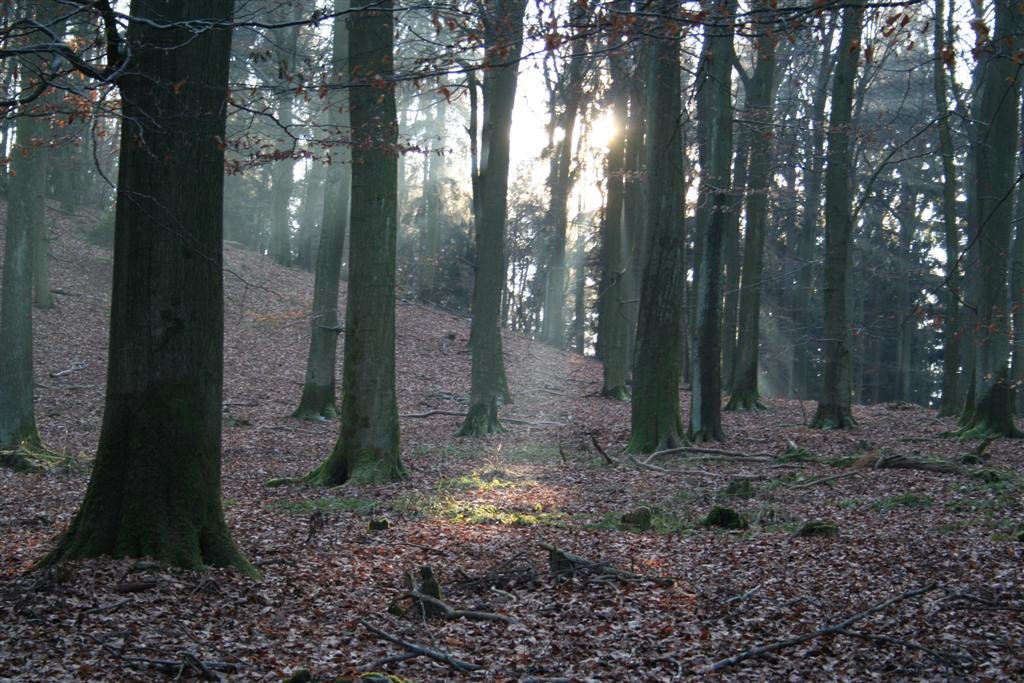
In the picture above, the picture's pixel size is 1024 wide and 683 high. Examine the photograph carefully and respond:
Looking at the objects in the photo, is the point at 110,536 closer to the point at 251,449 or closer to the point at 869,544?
the point at 869,544

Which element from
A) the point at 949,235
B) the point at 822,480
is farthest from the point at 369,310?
the point at 949,235

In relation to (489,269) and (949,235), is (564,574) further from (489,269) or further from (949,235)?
(949,235)

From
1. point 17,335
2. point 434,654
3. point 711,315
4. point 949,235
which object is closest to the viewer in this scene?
point 434,654

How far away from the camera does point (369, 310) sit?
1227cm

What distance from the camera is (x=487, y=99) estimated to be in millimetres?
19547

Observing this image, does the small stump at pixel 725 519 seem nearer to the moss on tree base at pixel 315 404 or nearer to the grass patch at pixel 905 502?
the grass patch at pixel 905 502

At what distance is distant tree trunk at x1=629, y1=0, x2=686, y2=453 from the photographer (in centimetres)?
1505

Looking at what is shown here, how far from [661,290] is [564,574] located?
8.23 metres

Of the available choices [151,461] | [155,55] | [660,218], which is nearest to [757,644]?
[151,461]

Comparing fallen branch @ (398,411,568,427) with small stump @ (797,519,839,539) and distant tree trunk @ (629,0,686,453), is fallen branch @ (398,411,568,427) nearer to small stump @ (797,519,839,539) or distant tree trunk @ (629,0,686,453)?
distant tree trunk @ (629,0,686,453)

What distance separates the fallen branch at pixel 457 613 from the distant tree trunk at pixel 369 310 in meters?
5.59

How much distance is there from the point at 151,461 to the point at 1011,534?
767cm

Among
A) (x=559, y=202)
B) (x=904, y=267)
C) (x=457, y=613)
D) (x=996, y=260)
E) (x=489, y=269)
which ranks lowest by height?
(x=457, y=613)

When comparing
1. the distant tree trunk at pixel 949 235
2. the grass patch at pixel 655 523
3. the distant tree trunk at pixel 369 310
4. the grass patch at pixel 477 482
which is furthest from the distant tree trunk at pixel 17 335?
the distant tree trunk at pixel 949 235
